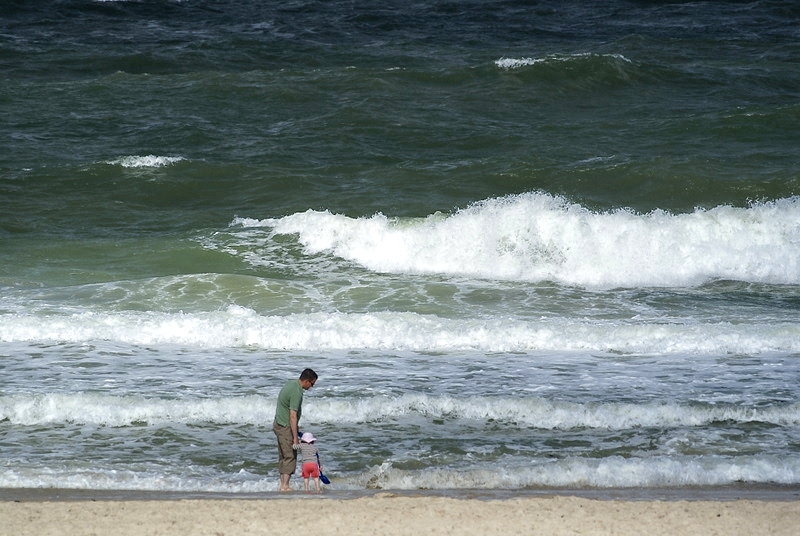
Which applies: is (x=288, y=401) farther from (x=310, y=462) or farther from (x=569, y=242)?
(x=569, y=242)

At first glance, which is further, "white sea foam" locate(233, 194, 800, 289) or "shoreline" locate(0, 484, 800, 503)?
→ "white sea foam" locate(233, 194, 800, 289)

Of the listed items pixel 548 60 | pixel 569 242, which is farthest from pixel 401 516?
pixel 548 60

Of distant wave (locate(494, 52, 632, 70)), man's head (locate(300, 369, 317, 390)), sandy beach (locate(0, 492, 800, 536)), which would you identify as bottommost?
sandy beach (locate(0, 492, 800, 536))

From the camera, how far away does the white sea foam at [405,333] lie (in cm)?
1240

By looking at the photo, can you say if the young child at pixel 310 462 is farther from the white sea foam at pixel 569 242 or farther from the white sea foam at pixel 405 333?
the white sea foam at pixel 569 242

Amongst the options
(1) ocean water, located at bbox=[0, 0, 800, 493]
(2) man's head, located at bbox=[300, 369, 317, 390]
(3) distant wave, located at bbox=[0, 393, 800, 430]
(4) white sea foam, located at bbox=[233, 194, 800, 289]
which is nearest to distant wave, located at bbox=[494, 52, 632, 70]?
(1) ocean water, located at bbox=[0, 0, 800, 493]

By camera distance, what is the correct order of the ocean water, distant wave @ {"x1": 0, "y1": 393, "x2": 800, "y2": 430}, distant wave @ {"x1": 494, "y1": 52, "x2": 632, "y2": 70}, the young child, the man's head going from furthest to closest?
distant wave @ {"x1": 494, "y1": 52, "x2": 632, "y2": 70}, distant wave @ {"x1": 0, "y1": 393, "x2": 800, "y2": 430}, the ocean water, the man's head, the young child

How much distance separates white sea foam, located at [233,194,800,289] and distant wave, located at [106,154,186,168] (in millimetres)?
3881

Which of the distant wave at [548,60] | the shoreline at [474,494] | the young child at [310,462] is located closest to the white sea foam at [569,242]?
the shoreline at [474,494]

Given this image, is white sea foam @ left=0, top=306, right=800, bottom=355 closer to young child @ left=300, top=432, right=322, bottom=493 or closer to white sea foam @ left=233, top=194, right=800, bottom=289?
white sea foam @ left=233, top=194, right=800, bottom=289

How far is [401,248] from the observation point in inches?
683

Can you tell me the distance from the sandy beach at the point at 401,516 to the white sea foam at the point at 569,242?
27.9 ft

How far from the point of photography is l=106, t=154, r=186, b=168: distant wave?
70.6 ft

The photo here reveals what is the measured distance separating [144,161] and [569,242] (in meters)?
9.33
